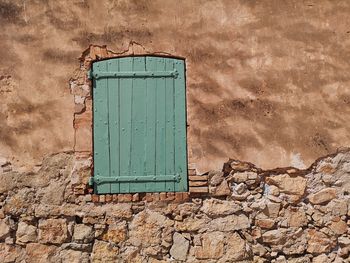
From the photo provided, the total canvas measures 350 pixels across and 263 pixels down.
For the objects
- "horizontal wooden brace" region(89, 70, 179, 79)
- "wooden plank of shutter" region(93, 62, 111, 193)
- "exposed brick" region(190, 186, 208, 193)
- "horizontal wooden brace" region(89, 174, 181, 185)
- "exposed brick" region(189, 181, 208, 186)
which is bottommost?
"exposed brick" region(190, 186, 208, 193)

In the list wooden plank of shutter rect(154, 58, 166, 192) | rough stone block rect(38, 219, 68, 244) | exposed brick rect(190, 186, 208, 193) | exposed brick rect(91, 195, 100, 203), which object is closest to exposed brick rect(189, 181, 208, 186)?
exposed brick rect(190, 186, 208, 193)

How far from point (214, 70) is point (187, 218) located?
1434 mm

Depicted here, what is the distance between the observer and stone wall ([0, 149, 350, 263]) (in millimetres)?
5441

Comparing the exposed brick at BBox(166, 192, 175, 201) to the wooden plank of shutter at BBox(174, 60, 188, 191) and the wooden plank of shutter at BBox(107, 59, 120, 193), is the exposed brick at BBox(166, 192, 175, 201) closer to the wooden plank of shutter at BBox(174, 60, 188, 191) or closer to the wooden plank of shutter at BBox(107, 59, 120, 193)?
the wooden plank of shutter at BBox(174, 60, 188, 191)

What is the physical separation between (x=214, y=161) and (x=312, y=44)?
1.47 metres

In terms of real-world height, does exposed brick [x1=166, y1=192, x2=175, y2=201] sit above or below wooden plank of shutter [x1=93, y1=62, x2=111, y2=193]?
below

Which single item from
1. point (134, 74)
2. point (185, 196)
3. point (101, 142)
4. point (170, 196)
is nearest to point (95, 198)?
point (101, 142)

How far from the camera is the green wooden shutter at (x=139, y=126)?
5.47 meters

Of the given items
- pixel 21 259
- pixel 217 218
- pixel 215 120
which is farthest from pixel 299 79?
pixel 21 259

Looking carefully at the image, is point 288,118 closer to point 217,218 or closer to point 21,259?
point 217,218

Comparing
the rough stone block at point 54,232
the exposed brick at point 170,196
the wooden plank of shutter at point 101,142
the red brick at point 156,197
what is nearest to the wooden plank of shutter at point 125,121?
the wooden plank of shutter at point 101,142

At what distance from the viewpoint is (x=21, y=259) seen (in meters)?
5.48

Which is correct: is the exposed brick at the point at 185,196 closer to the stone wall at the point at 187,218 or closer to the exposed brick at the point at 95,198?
the stone wall at the point at 187,218

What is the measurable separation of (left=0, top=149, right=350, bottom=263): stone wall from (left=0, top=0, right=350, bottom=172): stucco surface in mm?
175
